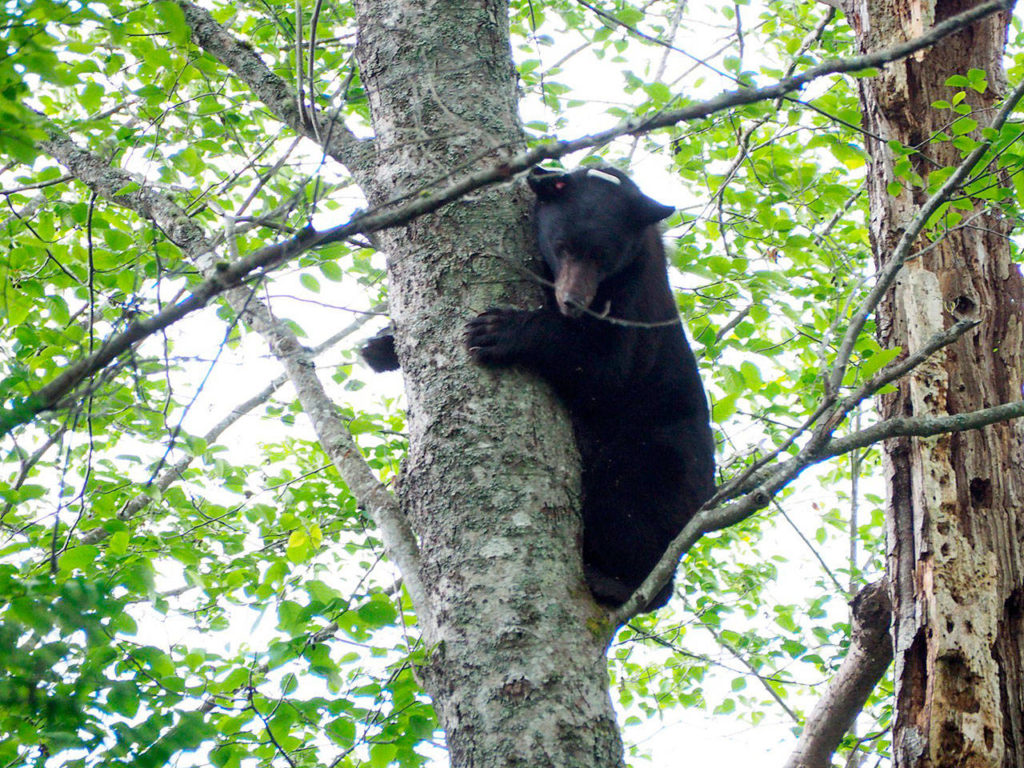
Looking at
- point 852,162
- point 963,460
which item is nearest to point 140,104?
point 852,162

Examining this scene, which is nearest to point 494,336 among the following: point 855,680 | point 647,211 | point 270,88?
point 270,88

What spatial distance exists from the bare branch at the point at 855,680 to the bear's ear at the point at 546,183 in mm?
2368

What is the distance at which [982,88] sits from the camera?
3742 millimetres

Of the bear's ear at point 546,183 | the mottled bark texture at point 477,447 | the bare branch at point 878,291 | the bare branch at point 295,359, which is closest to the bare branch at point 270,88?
the mottled bark texture at point 477,447

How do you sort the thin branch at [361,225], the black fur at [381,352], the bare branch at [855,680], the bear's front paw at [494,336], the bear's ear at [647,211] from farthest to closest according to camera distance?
the bear's ear at [647,211] < the black fur at [381,352] < the bare branch at [855,680] < the bear's front paw at [494,336] < the thin branch at [361,225]

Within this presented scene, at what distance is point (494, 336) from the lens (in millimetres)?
2951

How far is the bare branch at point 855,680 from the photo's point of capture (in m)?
4.38

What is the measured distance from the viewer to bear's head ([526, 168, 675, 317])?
3.95m

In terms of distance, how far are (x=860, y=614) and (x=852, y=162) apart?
228cm

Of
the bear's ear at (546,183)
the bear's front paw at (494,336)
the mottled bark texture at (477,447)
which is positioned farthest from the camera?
the bear's ear at (546,183)

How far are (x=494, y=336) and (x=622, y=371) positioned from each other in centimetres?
120

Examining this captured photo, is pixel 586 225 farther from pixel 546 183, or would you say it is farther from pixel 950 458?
pixel 950 458

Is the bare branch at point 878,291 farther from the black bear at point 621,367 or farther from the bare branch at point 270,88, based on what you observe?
the bare branch at point 270,88

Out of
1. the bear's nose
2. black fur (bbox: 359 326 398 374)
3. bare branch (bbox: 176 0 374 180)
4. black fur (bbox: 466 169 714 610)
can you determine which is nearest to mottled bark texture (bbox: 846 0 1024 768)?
black fur (bbox: 466 169 714 610)
